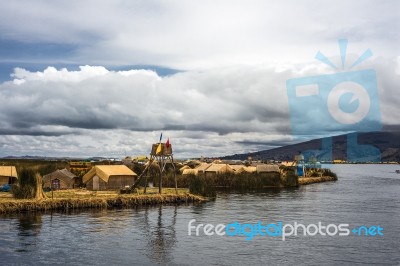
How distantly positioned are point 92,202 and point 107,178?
1329cm

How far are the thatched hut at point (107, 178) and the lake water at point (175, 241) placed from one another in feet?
46.7

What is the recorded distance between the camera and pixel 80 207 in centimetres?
4975

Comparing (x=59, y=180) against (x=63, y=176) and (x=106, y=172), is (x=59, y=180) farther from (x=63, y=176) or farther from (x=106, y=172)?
(x=106, y=172)

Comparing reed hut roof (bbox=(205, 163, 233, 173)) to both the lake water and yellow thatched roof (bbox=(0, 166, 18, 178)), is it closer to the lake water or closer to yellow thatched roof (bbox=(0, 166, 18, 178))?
yellow thatched roof (bbox=(0, 166, 18, 178))

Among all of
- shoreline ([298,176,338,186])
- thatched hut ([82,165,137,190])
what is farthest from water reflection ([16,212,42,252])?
shoreline ([298,176,338,186])

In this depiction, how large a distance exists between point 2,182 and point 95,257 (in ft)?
130

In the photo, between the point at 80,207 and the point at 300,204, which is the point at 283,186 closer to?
the point at 300,204

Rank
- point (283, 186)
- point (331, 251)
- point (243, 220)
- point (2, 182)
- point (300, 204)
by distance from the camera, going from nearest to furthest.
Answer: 1. point (331, 251)
2. point (243, 220)
3. point (300, 204)
4. point (2, 182)
5. point (283, 186)

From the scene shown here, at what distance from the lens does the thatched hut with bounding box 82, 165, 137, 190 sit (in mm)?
63969

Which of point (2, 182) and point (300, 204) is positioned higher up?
point (2, 182)

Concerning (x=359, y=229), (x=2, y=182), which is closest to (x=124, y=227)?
(x=359, y=229)

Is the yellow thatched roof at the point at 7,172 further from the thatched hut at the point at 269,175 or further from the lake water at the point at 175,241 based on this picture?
the thatched hut at the point at 269,175

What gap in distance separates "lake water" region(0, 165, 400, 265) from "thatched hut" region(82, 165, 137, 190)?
14.2 m

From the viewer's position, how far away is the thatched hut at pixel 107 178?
210 feet
